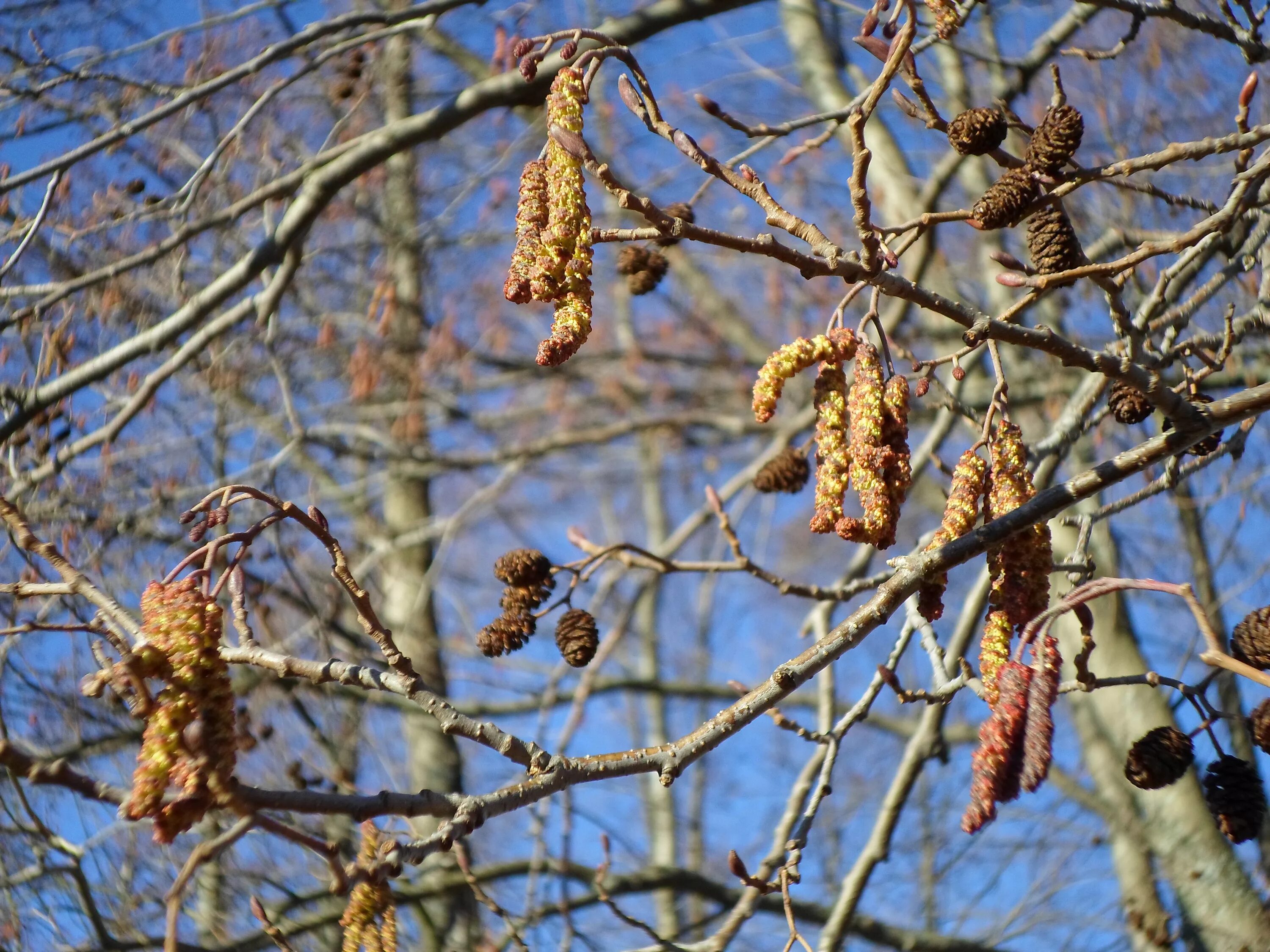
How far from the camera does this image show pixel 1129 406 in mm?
2361

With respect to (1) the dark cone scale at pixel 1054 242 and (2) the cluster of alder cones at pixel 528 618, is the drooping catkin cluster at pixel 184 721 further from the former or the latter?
(1) the dark cone scale at pixel 1054 242

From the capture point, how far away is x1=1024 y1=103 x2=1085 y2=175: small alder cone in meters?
2.11

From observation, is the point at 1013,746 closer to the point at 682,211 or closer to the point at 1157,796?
the point at 682,211

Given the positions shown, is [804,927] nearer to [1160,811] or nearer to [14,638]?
[1160,811]

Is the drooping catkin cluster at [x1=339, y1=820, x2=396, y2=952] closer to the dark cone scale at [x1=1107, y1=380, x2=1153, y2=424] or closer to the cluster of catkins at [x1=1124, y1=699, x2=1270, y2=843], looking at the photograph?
the cluster of catkins at [x1=1124, y1=699, x2=1270, y2=843]

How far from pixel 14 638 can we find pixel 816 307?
527cm

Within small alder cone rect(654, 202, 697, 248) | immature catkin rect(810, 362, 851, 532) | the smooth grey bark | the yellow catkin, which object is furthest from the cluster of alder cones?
the smooth grey bark

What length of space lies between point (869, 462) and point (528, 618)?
1.10 meters

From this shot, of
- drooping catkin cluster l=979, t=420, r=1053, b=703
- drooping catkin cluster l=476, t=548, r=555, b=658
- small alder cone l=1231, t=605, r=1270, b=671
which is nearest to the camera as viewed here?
drooping catkin cluster l=979, t=420, r=1053, b=703

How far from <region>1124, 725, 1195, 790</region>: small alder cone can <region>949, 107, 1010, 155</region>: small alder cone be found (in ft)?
3.40

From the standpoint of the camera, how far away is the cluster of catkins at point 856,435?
1826mm

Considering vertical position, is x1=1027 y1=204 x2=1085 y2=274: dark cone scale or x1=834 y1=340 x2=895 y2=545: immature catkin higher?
x1=1027 y1=204 x2=1085 y2=274: dark cone scale

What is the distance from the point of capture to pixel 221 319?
3.67 meters

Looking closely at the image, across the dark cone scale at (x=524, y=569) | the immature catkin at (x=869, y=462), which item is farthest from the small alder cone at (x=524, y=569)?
the immature catkin at (x=869, y=462)
